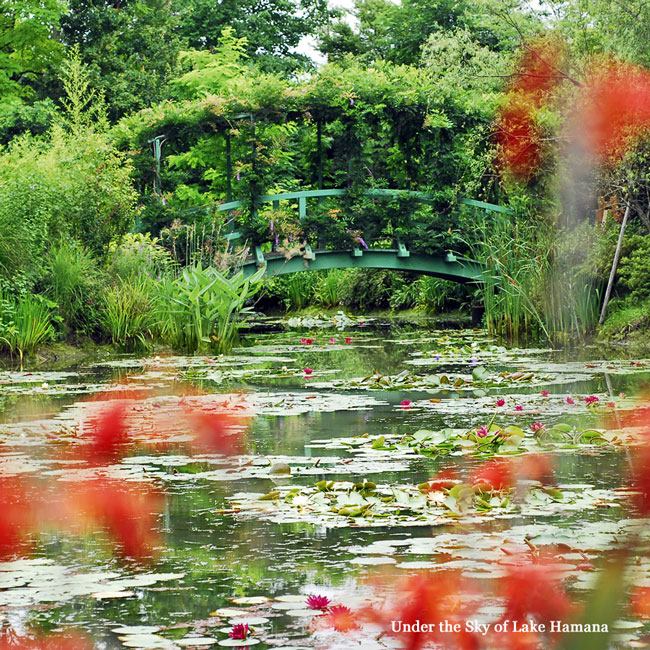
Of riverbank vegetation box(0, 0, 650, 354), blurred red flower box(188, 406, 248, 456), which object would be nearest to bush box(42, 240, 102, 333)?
riverbank vegetation box(0, 0, 650, 354)

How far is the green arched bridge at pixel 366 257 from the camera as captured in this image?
1642 centimetres

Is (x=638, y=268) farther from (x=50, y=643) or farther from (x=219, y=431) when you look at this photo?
(x=50, y=643)

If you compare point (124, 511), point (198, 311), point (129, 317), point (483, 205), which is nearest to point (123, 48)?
point (483, 205)

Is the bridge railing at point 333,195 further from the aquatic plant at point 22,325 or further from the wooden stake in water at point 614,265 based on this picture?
the aquatic plant at point 22,325

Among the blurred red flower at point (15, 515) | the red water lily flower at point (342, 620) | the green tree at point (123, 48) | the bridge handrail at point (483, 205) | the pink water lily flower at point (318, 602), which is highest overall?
the green tree at point (123, 48)

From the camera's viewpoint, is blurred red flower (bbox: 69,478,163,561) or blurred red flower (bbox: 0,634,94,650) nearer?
blurred red flower (bbox: 0,634,94,650)

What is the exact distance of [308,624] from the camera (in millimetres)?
2643

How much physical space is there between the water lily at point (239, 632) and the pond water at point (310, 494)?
5 cm

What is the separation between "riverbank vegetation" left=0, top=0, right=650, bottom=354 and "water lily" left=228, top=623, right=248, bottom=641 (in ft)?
5.23

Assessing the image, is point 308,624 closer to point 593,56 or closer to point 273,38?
point 593,56

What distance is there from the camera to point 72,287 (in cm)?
1177

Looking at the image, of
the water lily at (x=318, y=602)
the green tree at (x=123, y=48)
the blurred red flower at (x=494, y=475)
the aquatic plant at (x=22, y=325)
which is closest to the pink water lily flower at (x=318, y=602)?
the water lily at (x=318, y=602)

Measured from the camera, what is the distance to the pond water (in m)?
2.80

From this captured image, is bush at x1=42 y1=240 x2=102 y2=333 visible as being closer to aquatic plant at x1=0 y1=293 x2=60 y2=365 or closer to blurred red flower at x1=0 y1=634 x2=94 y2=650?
aquatic plant at x1=0 y1=293 x2=60 y2=365
